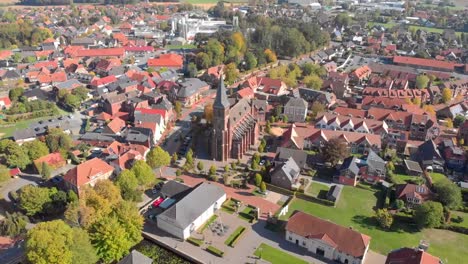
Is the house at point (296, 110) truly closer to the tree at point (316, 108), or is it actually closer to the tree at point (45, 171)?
the tree at point (316, 108)

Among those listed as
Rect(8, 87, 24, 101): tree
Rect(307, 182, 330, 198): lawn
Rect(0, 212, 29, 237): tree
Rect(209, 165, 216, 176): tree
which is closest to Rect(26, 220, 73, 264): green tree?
Rect(0, 212, 29, 237): tree

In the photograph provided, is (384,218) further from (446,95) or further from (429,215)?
(446,95)

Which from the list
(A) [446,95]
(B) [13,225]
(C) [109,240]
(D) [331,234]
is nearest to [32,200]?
(B) [13,225]

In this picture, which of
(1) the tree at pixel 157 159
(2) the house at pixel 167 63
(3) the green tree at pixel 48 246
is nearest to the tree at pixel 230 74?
(2) the house at pixel 167 63

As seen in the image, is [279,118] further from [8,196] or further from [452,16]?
[452,16]

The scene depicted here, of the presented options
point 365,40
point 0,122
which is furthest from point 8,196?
point 365,40

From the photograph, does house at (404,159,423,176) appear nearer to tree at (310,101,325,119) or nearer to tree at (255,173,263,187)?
tree at (310,101,325,119)
